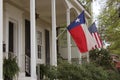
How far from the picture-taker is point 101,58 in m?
21.3

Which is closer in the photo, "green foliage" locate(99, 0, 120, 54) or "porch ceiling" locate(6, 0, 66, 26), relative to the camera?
"porch ceiling" locate(6, 0, 66, 26)

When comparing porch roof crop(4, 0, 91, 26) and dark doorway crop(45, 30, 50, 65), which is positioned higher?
porch roof crop(4, 0, 91, 26)

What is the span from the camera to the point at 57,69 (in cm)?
1375

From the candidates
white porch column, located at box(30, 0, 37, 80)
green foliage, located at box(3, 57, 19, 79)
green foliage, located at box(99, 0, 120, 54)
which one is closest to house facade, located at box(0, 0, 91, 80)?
white porch column, located at box(30, 0, 37, 80)

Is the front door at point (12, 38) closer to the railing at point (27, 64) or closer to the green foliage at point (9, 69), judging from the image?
the railing at point (27, 64)

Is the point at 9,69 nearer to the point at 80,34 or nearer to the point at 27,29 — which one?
the point at 80,34

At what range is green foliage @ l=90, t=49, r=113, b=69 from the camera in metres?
21.0

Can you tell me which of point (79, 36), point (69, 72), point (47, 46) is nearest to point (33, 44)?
point (69, 72)

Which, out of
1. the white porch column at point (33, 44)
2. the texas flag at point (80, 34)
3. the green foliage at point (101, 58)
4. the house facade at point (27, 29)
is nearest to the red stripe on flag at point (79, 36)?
the texas flag at point (80, 34)

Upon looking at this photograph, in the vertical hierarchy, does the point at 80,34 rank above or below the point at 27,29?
below

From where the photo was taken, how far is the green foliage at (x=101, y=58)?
21.0 metres

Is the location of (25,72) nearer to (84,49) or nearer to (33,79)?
(84,49)

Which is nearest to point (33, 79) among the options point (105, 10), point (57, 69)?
point (57, 69)

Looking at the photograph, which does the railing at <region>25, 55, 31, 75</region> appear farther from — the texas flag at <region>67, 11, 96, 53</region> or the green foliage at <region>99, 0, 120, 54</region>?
the green foliage at <region>99, 0, 120, 54</region>
